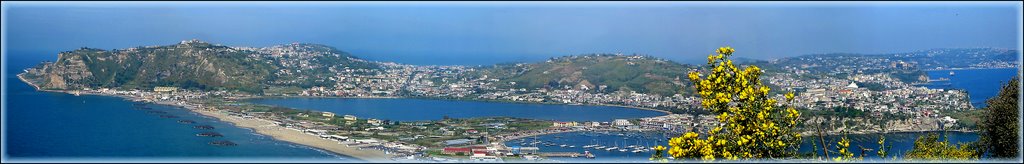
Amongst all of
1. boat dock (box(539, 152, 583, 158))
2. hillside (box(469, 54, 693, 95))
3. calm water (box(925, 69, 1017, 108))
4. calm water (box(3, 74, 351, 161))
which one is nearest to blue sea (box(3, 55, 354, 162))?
calm water (box(3, 74, 351, 161))

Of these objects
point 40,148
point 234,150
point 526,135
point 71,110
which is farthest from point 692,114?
point 71,110

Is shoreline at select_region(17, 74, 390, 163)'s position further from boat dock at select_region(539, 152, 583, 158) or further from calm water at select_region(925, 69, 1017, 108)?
calm water at select_region(925, 69, 1017, 108)

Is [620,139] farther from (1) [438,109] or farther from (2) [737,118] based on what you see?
(2) [737,118]

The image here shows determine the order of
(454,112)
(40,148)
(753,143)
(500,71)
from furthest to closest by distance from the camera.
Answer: (500,71), (454,112), (40,148), (753,143)

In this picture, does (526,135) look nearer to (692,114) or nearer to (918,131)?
(692,114)

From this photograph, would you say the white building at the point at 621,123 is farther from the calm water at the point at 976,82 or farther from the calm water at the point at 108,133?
the calm water at the point at 976,82

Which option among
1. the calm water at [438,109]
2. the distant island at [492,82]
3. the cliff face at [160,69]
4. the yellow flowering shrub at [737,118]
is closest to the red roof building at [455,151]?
the distant island at [492,82]
